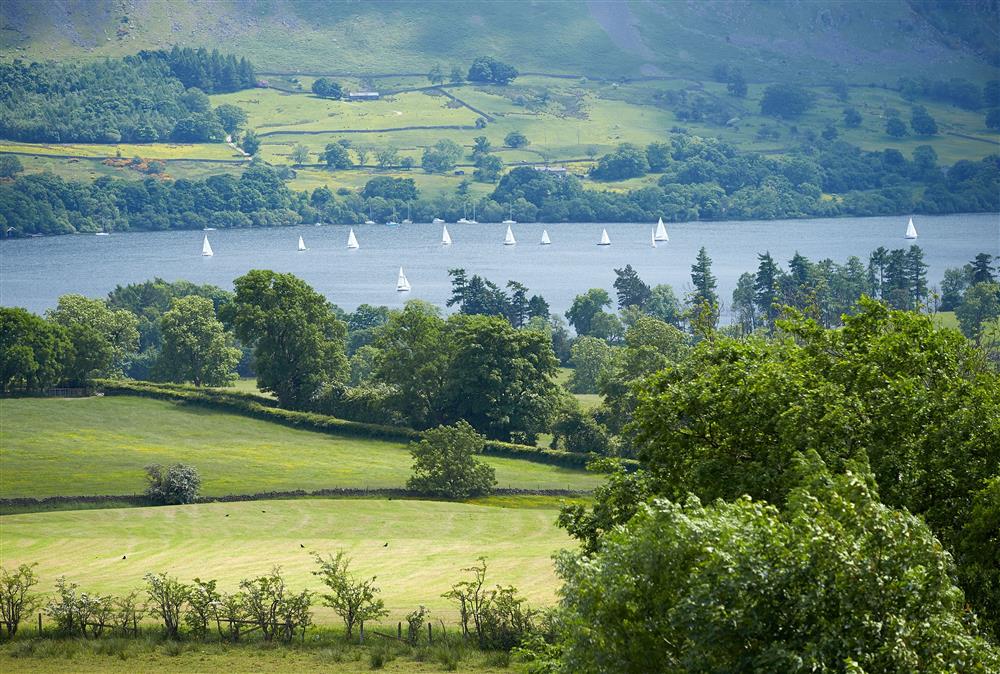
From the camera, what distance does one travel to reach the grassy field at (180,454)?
91.2 meters

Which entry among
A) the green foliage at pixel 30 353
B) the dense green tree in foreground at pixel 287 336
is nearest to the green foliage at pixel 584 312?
the dense green tree in foreground at pixel 287 336

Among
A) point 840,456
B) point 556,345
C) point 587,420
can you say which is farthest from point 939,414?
point 556,345

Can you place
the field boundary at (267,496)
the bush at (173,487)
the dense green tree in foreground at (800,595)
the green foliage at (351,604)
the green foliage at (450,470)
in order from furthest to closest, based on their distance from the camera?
the green foliage at (450,470), the bush at (173,487), the field boundary at (267,496), the green foliage at (351,604), the dense green tree in foreground at (800,595)

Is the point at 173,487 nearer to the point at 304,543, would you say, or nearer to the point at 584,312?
the point at 304,543

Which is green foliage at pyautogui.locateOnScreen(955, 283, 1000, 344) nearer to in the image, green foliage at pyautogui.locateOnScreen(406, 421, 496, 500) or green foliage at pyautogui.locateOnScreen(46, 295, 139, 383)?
green foliage at pyautogui.locateOnScreen(46, 295, 139, 383)

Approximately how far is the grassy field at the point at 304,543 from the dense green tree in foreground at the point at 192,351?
54052 mm

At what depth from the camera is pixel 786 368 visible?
36344 mm

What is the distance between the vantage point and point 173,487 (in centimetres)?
8662

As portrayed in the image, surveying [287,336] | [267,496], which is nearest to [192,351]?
[287,336]

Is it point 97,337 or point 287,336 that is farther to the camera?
point 287,336

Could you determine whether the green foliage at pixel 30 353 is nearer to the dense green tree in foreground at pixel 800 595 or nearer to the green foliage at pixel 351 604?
the green foliage at pixel 351 604

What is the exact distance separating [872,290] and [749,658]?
568 feet

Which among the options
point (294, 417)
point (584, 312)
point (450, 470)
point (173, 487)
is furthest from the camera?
point (584, 312)

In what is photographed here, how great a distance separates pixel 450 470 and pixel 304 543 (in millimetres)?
16924
